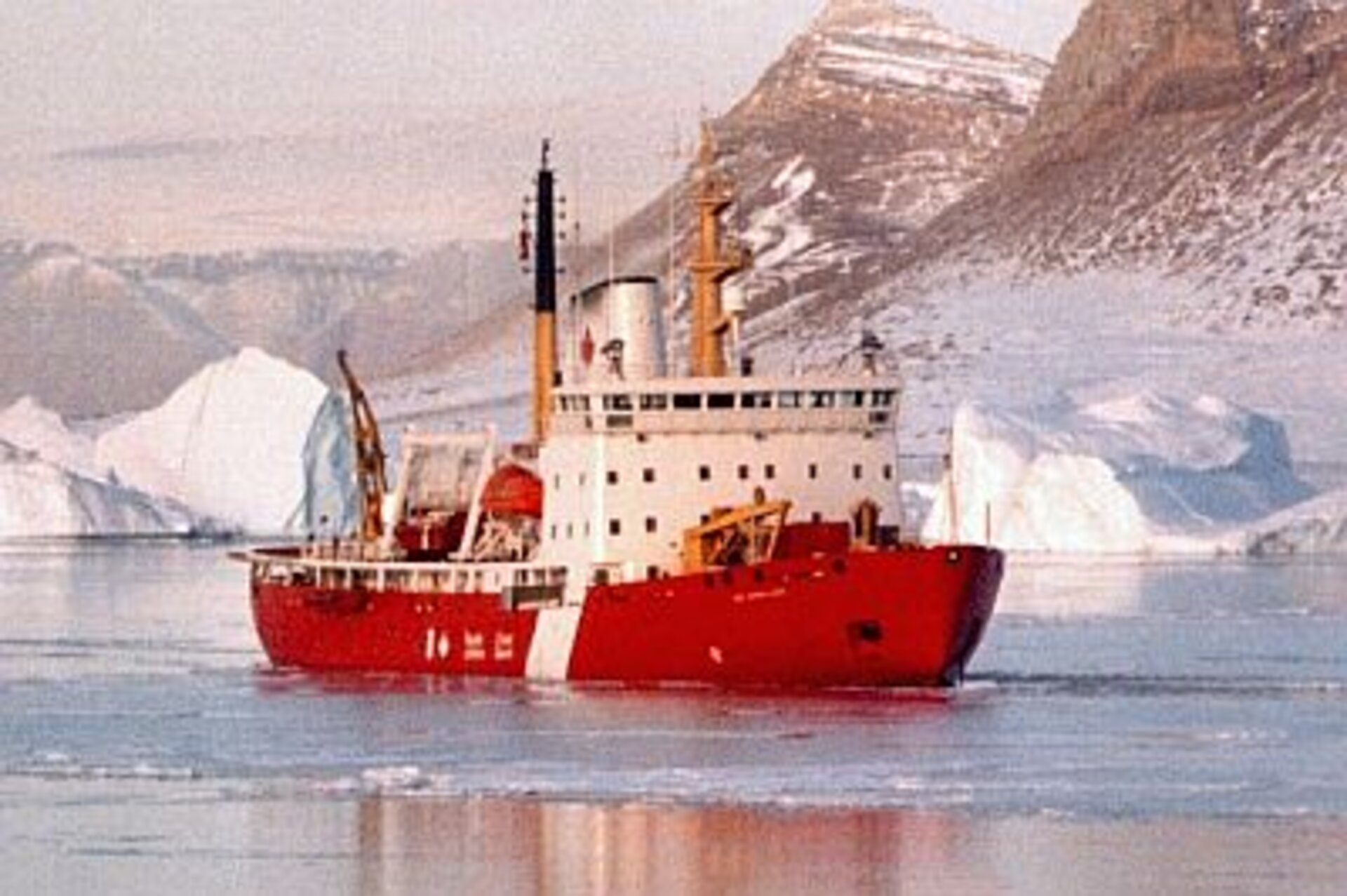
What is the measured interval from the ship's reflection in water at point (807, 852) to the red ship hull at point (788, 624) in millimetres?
11814

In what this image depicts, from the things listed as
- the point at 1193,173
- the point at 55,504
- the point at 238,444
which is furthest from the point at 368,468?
the point at 1193,173

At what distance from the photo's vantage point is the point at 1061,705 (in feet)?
147

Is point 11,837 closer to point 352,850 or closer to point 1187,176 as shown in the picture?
point 352,850

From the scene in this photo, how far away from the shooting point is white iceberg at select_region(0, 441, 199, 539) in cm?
12075

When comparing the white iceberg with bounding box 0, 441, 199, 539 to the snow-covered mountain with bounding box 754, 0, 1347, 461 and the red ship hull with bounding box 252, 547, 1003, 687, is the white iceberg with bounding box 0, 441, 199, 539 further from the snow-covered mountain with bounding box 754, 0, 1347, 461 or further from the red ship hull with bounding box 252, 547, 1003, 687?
the red ship hull with bounding box 252, 547, 1003, 687

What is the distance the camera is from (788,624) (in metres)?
46.2

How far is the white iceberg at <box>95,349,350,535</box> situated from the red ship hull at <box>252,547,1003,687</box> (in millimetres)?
75373

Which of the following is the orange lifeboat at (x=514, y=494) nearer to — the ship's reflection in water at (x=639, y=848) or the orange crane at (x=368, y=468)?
the orange crane at (x=368, y=468)

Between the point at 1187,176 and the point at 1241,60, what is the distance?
29.8 feet

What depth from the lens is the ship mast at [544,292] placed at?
55.9 meters

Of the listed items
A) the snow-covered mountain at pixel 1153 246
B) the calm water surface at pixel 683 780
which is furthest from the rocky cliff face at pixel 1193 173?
the calm water surface at pixel 683 780

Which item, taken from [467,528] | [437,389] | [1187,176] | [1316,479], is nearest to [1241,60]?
[1187,176]

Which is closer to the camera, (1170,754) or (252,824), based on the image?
(252,824)

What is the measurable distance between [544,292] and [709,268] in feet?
20.2
